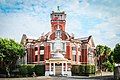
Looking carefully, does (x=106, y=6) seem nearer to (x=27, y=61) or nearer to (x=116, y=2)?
(x=116, y=2)

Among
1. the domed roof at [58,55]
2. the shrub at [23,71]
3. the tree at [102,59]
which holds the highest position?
the domed roof at [58,55]

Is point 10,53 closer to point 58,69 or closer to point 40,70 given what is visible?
point 40,70

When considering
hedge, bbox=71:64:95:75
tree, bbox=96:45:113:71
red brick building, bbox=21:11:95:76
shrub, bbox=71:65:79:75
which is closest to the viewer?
tree, bbox=96:45:113:71

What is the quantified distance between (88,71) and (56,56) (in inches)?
54.3

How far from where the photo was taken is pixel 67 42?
1068 centimetres

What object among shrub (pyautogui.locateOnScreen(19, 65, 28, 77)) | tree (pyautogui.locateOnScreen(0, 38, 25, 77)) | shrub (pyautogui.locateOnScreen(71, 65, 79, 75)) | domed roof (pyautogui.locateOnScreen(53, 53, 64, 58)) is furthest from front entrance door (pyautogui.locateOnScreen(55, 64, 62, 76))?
shrub (pyautogui.locateOnScreen(19, 65, 28, 77))

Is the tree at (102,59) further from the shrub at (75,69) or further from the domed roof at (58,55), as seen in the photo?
the domed roof at (58,55)

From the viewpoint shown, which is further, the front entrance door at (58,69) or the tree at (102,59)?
the front entrance door at (58,69)

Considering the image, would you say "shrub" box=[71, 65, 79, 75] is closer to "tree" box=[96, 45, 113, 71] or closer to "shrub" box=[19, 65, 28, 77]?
"tree" box=[96, 45, 113, 71]

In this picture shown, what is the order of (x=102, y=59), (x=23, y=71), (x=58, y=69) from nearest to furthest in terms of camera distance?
(x=23, y=71)
(x=102, y=59)
(x=58, y=69)

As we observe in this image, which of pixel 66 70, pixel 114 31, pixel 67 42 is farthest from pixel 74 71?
pixel 114 31

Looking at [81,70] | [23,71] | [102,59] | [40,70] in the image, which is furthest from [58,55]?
[23,71]

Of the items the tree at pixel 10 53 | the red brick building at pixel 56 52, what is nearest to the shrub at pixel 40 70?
the red brick building at pixel 56 52

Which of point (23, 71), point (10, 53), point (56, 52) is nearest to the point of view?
point (23, 71)
